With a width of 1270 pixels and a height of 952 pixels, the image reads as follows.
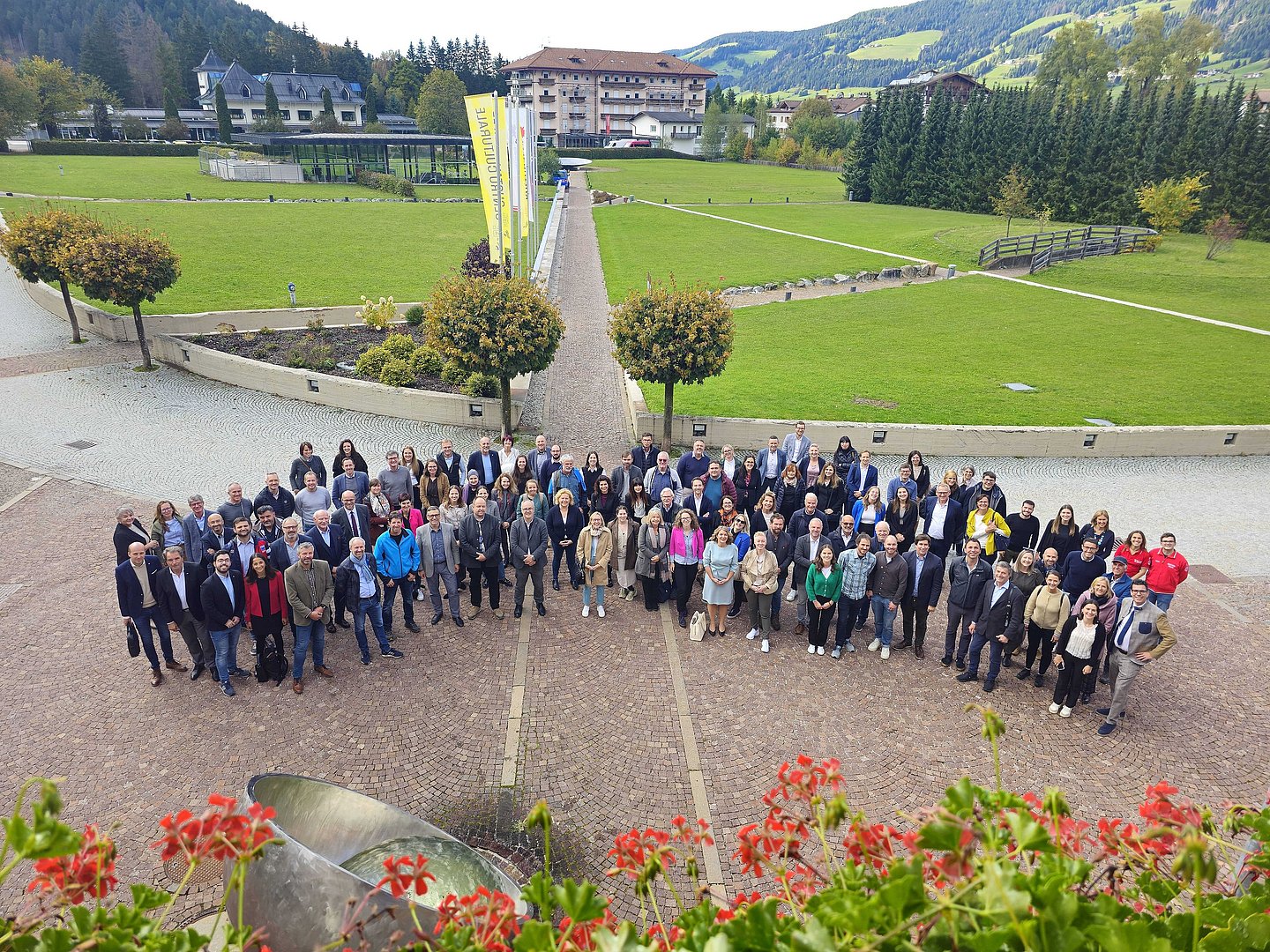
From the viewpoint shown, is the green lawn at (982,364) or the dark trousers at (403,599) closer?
the dark trousers at (403,599)

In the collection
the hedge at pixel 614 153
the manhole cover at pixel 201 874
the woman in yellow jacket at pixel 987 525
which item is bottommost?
the manhole cover at pixel 201 874

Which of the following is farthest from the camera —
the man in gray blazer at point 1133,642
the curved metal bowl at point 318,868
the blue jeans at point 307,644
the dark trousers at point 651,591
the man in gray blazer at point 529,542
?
the dark trousers at point 651,591

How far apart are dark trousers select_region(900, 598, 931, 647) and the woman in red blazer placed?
745 cm

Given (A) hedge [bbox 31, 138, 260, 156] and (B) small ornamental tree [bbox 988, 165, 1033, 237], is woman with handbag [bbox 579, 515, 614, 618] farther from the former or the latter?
(A) hedge [bbox 31, 138, 260, 156]

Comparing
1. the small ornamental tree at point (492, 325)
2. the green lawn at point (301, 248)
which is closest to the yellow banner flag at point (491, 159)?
the green lawn at point (301, 248)

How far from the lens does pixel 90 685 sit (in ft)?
29.1

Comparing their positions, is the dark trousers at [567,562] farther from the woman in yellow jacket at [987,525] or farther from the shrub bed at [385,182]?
the shrub bed at [385,182]

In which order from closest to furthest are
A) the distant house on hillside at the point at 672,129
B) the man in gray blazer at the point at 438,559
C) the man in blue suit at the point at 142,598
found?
the man in blue suit at the point at 142,598
the man in gray blazer at the point at 438,559
the distant house on hillside at the point at 672,129

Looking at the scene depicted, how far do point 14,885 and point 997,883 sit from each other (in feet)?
26.1

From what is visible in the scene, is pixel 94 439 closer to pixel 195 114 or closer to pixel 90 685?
pixel 90 685

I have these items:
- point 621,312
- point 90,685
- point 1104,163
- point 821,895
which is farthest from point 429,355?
point 1104,163

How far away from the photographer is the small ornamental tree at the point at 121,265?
1898cm

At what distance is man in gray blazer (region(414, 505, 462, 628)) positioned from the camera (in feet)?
32.9

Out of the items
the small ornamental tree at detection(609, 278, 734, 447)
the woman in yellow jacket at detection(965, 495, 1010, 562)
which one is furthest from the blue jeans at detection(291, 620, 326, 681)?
the woman in yellow jacket at detection(965, 495, 1010, 562)
